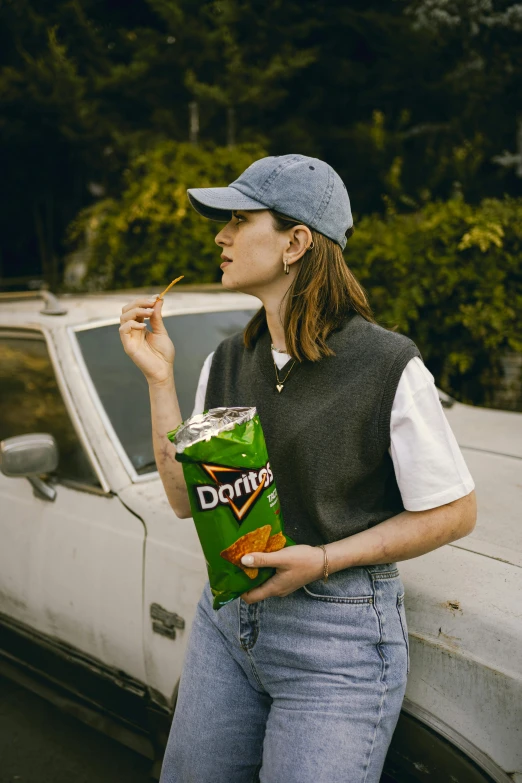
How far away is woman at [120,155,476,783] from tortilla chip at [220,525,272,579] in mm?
19

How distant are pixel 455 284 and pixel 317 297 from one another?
11.1ft

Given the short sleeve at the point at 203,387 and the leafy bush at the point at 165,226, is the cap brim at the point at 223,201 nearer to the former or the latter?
the short sleeve at the point at 203,387

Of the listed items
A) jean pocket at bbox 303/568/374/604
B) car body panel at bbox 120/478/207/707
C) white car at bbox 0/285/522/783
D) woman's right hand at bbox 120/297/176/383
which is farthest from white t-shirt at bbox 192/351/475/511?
car body panel at bbox 120/478/207/707

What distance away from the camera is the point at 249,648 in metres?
1.45

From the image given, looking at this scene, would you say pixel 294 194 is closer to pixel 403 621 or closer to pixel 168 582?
pixel 403 621

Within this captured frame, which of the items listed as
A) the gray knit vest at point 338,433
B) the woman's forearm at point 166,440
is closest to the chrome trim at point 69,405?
the woman's forearm at point 166,440

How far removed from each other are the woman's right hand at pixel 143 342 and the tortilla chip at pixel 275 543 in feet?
1.68

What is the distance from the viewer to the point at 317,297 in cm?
149

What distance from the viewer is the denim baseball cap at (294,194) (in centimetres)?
147

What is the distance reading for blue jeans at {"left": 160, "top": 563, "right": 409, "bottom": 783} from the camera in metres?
1.33

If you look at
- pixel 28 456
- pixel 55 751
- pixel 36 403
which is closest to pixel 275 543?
pixel 28 456

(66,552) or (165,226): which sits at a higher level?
(165,226)

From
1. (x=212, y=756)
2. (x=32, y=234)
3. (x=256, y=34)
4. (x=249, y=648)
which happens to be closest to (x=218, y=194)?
(x=249, y=648)

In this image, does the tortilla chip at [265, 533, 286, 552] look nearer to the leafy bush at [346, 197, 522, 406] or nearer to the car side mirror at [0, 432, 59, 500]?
the car side mirror at [0, 432, 59, 500]
